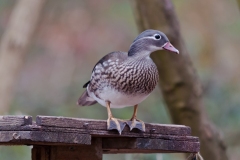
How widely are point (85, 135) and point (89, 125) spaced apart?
5 cm

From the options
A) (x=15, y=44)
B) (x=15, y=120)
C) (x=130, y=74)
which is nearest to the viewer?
(x=15, y=120)

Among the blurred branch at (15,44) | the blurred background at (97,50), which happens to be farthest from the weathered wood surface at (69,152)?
the blurred background at (97,50)

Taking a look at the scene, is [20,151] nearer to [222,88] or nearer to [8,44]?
[8,44]

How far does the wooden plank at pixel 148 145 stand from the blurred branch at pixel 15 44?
2.76 m

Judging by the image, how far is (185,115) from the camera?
4.48 meters

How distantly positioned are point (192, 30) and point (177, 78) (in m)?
4.66

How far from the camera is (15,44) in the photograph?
5660 millimetres

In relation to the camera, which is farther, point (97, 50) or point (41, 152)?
point (97, 50)

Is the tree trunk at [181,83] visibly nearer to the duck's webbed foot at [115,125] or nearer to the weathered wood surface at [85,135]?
the weathered wood surface at [85,135]

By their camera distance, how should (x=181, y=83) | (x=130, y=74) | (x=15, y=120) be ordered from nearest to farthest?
(x=15, y=120) < (x=130, y=74) < (x=181, y=83)

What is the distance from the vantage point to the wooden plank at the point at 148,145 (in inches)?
117

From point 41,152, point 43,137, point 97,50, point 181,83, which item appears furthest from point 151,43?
point 97,50

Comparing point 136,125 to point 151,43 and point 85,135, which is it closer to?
point 85,135

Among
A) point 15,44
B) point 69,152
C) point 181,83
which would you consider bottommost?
point 69,152
